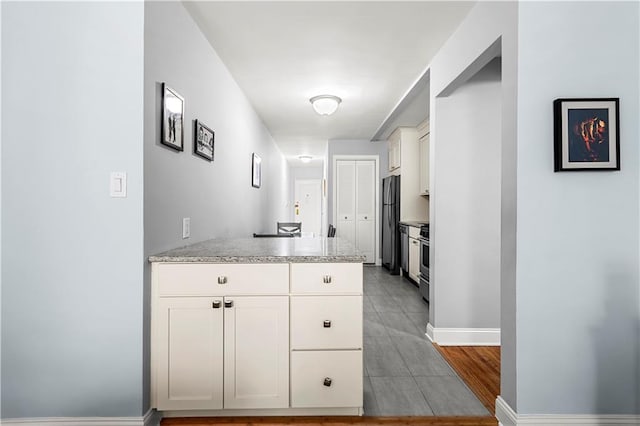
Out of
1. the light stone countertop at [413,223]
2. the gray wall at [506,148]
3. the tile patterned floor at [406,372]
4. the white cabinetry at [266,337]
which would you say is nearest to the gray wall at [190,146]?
the white cabinetry at [266,337]

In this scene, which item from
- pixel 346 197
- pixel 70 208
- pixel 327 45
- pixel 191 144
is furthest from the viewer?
pixel 346 197

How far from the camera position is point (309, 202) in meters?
10.9

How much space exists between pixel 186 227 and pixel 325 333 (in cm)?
111

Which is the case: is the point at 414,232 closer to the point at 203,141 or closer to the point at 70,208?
the point at 203,141

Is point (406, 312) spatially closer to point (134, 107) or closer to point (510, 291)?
point (510, 291)

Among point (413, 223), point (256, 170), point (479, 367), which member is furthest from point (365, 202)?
point (479, 367)

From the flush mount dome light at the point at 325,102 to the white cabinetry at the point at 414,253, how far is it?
199 cm

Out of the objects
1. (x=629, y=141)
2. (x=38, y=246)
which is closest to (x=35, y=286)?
(x=38, y=246)

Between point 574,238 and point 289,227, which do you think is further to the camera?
point 289,227

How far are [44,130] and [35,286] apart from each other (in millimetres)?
749

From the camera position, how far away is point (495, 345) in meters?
3.01

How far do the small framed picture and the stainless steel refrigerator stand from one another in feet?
12.1

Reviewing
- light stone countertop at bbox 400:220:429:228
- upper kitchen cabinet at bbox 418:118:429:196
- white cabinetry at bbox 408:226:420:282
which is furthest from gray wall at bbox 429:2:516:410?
upper kitchen cabinet at bbox 418:118:429:196

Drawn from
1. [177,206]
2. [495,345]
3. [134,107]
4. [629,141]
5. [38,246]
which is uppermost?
[134,107]
